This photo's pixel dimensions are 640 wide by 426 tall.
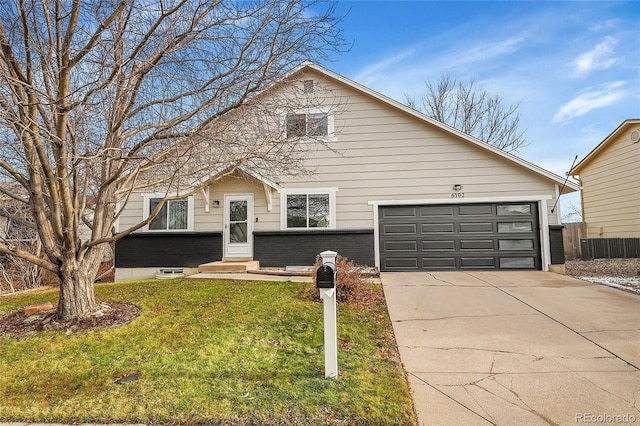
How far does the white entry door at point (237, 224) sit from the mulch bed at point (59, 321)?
16.7 feet

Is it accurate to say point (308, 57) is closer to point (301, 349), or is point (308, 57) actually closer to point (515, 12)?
point (301, 349)

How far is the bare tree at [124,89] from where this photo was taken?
4.02m

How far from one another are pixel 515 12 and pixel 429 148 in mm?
3964

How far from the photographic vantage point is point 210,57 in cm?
475

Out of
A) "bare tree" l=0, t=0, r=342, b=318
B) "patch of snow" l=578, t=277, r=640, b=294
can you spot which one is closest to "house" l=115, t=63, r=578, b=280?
"patch of snow" l=578, t=277, r=640, b=294

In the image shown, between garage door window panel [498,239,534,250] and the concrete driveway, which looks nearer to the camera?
the concrete driveway

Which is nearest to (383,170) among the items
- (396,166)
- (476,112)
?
(396,166)

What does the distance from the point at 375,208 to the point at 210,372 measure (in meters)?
7.49

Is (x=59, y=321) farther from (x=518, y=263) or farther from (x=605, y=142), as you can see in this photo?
(x=605, y=142)

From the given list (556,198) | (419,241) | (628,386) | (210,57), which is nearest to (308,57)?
(210,57)

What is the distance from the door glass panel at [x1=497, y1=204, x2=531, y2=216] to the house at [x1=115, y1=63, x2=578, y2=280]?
3cm
